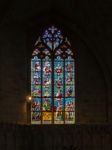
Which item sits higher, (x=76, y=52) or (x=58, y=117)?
(x=76, y=52)

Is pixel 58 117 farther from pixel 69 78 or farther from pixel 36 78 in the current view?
pixel 36 78

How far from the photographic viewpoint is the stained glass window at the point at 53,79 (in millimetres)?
40125

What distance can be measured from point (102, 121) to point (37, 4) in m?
5.80

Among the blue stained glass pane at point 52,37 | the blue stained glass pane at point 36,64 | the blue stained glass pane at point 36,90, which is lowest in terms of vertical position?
the blue stained glass pane at point 36,90

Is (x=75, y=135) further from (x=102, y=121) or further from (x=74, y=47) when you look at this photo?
(x=74, y=47)

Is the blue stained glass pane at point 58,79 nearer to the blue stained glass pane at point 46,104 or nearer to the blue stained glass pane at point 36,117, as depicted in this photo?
the blue stained glass pane at point 46,104

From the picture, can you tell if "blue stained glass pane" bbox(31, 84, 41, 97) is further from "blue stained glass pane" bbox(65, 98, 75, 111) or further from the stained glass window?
"blue stained glass pane" bbox(65, 98, 75, 111)

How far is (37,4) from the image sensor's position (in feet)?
127

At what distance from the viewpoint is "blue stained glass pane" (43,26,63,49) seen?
40.6 meters

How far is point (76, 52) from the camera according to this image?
40.2m

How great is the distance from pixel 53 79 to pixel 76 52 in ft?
5.20

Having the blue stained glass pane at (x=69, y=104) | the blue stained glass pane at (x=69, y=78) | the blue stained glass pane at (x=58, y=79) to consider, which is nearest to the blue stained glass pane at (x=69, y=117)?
the blue stained glass pane at (x=69, y=104)

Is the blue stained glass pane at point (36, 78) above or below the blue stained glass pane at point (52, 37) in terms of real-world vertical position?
below

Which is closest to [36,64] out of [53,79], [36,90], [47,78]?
[47,78]
